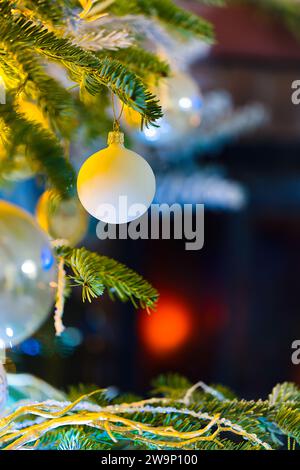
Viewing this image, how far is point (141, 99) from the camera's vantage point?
0.29m

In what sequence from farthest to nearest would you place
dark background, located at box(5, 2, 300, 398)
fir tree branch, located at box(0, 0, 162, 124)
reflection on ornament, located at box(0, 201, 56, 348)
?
dark background, located at box(5, 2, 300, 398), reflection on ornament, located at box(0, 201, 56, 348), fir tree branch, located at box(0, 0, 162, 124)


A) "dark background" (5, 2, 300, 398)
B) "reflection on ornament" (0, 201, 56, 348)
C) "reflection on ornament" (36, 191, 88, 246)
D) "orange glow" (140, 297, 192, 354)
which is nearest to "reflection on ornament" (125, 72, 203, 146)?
"reflection on ornament" (36, 191, 88, 246)

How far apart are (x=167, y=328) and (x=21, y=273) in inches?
51.0

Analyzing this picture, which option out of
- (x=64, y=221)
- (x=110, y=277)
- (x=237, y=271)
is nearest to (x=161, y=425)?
(x=110, y=277)

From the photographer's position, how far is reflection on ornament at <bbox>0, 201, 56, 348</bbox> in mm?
409

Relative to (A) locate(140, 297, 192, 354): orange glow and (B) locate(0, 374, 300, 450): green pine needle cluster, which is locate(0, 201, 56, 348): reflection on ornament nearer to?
(B) locate(0, 374, 300, 450): green pine needle cluster

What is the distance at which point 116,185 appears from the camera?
328 millimetres

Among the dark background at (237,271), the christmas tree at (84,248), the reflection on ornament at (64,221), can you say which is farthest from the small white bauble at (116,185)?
the dark background at (237,271)

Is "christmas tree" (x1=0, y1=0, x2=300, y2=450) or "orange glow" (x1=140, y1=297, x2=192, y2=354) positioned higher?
"christmas tree" (x1=0, y1=0, x2=300, y2=450)

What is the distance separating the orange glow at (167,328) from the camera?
168 cm

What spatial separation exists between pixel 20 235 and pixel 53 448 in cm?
13

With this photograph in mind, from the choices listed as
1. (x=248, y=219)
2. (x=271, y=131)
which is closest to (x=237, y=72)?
(x=271, y=131)
